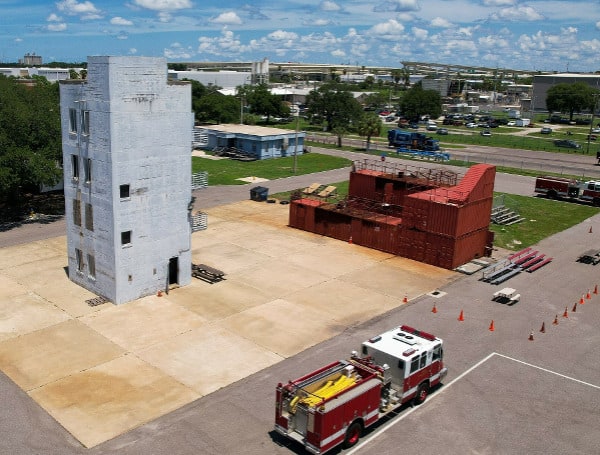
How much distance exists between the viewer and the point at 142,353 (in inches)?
968

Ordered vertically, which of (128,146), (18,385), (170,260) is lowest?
(18,385)

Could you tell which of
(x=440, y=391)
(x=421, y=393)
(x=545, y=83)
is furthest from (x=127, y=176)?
(x=545, y=83)

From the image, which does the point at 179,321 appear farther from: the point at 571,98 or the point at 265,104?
the point at 571,98

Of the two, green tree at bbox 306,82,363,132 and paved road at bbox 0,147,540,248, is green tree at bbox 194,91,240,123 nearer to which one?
green tree at bbox 306,82,363,132

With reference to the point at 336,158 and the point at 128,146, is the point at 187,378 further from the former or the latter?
the point at 336,158

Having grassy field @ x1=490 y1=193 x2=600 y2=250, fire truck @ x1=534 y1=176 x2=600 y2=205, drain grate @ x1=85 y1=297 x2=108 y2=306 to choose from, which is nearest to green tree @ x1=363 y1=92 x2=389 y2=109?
fire truck @ x1=534 y1=176 x2=600 y2=205

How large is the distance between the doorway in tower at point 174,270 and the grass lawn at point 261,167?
29.0 m

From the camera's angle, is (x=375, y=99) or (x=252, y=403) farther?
(x=375, y=99)

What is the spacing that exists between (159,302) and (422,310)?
13.8m

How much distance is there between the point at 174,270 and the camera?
105 ft

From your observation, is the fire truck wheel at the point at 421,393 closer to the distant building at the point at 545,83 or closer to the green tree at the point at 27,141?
the green tree at the point at 27,141

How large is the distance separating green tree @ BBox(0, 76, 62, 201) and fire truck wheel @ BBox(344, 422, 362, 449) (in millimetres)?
32592

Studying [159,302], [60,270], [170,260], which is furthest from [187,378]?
[60,270]

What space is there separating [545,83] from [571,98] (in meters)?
34.8
